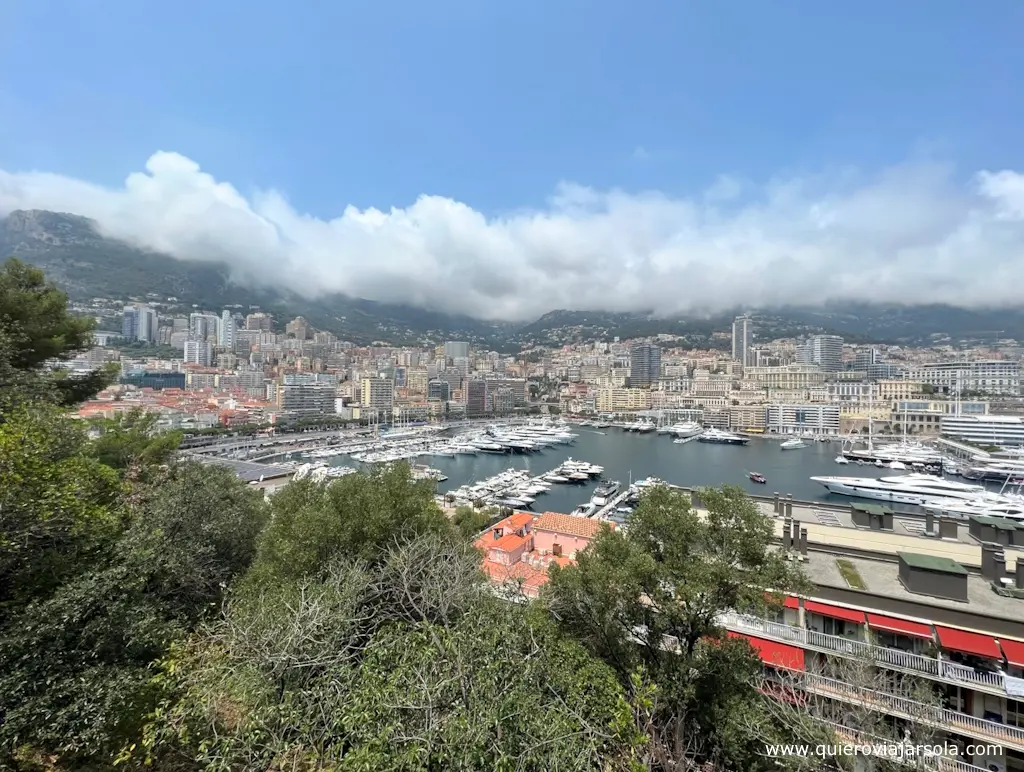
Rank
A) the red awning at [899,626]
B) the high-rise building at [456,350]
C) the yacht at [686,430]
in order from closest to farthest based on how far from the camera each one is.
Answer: the red awning at [899,626] → the yacht at [686,430] → the high-rise building at [456,350]

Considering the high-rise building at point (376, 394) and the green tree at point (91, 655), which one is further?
the high-rise building at point (376, 394)

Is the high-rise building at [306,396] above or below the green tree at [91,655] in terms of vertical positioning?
below

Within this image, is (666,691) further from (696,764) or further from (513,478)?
(513,478)

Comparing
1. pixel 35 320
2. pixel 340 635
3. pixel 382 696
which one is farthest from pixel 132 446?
pixel 382 696

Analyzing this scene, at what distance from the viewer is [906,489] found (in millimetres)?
22875

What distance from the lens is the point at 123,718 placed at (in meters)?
2.73

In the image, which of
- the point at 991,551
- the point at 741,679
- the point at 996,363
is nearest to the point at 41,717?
the point at 741,679

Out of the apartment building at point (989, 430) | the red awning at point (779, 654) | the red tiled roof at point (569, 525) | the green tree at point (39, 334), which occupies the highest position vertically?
the green tree at point (39, 334)

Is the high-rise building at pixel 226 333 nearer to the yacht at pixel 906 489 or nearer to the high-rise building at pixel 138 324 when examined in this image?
the high-rise building at pixel 138 324

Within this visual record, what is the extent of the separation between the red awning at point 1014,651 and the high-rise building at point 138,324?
101 metres

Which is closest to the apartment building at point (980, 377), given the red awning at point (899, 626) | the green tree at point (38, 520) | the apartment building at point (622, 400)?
the apartment building at point (622, 400)

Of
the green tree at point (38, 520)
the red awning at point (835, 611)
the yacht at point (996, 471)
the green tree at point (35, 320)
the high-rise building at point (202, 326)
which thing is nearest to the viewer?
the green tree at point (38, 520)

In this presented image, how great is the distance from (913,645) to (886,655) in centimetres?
55

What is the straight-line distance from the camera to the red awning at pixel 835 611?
203 inches
